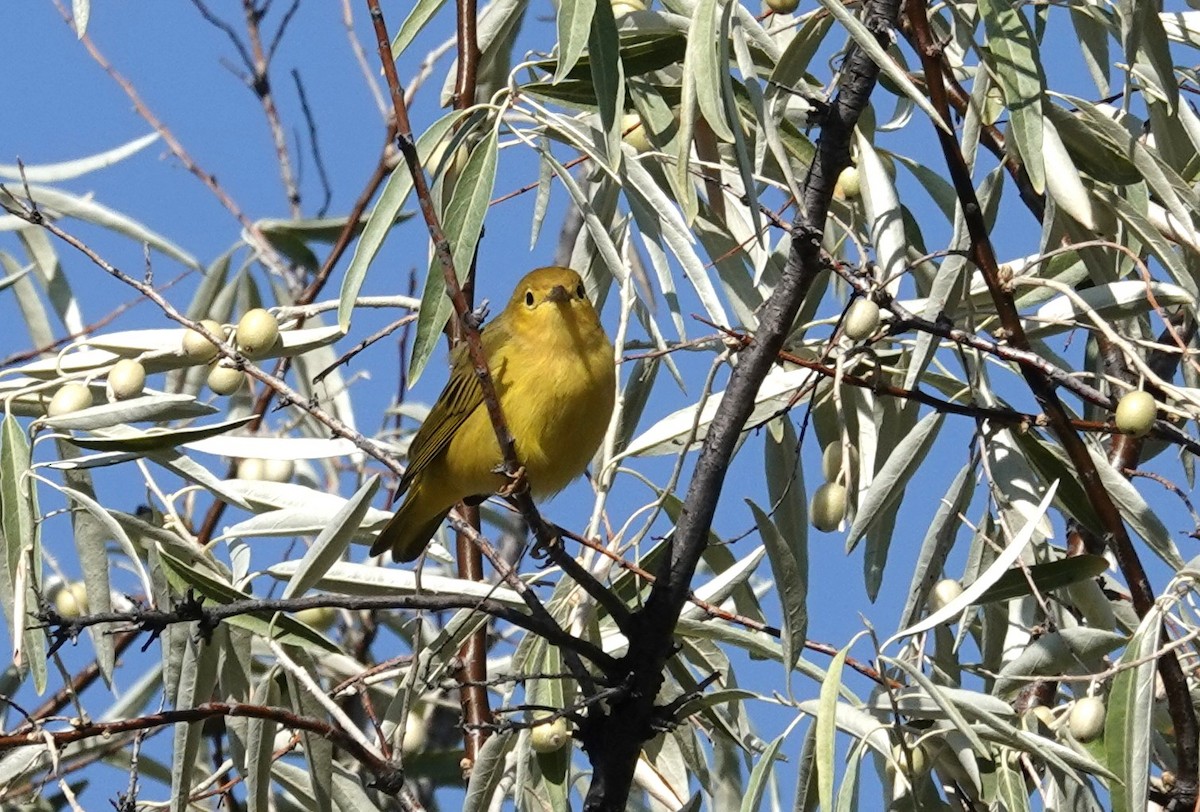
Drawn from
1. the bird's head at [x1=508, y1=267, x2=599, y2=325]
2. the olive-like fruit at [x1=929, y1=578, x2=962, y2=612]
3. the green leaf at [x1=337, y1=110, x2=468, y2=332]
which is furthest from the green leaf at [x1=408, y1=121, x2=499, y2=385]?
the olive-like fruit at [x1=929, y1=578, x2=962, y2=612]

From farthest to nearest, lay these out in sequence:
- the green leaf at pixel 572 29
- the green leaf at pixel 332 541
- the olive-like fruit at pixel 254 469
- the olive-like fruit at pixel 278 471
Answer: the olive-like fruit at pixel 254 469
the olive-like fruit at pixel 278 471
the green leaf at pixel 332 541
the green leaf at pixel 572 29

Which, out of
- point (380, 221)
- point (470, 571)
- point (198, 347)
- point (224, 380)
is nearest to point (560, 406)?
point (470, 571)

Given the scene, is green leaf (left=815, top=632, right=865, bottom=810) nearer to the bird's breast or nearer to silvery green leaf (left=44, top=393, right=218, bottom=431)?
silvery green leaf (left=44, top=393, right=218, bottom=431)

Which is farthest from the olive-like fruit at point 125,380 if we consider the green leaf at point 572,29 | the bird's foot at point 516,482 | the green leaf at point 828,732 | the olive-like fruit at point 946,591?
the olive-like fruit at point 946,591

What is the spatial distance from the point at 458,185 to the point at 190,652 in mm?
1032

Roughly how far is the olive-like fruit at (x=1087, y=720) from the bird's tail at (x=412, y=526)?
187 centimetres

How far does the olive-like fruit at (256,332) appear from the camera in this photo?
3053mm

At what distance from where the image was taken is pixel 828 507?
321 centimetres

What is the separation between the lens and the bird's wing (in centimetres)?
400

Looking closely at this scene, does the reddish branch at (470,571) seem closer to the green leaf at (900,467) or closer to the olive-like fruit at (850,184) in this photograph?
the olive-like fruit at (850,184)

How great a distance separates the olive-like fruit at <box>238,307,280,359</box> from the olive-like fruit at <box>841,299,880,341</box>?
1118mm

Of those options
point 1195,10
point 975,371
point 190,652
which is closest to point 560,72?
point 975,371

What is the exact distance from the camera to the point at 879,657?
238 cm

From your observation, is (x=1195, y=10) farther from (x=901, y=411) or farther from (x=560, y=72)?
(x=560, y=72)
